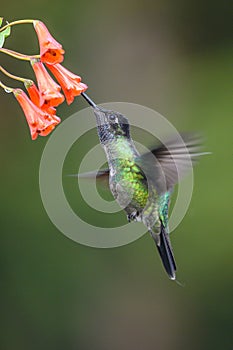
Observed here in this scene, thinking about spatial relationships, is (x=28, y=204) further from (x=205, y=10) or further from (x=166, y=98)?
(x=205, y=10)

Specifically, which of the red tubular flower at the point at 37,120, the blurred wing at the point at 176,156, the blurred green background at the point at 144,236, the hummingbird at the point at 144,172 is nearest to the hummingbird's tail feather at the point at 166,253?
the hummingbird at the point at 144,172

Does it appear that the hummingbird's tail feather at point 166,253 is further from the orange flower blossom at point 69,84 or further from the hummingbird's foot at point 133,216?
the orange flower blossom at point 69,84

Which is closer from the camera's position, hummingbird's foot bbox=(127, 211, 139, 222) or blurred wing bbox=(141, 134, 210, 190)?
blurred wing bbox=(141, 134, 210, 190)

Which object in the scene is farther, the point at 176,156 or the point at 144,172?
the point at 144,172

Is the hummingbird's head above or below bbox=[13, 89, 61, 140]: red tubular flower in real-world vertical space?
below

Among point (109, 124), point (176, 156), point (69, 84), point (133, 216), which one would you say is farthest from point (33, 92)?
point (133, 216)

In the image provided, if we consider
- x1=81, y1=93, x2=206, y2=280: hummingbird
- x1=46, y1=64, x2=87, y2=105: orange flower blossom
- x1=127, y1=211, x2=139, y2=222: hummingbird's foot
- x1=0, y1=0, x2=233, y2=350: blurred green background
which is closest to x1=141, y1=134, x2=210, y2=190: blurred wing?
x1=81, y1=93, x2=206, y2=280: hummingbird

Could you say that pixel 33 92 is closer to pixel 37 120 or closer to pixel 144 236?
pixel 37 120

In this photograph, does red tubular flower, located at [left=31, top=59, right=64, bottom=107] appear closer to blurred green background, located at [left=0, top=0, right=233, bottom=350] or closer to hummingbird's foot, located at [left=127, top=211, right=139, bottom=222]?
hummingbird's foot, located at [left=127, top=211, right=139, bottom=222]
